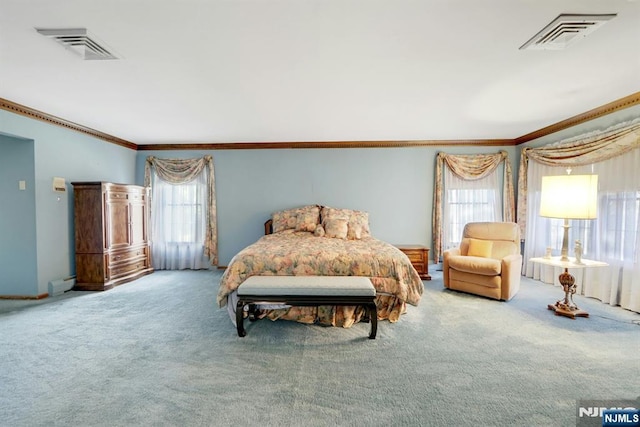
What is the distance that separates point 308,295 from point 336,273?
0.51 meters

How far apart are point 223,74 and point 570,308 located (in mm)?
4436

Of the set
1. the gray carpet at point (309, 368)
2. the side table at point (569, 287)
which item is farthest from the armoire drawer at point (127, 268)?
the side table at point (569, 287)

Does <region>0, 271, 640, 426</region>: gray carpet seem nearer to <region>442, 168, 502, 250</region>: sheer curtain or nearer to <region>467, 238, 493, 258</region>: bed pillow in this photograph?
<region>467, 238, 493, 258</region>: bed pillow

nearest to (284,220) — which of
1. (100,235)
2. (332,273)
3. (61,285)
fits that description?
(332,273)

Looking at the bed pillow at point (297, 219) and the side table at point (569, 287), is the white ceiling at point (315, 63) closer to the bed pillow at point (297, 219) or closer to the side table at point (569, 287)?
the bed pillow at point (297, 219)

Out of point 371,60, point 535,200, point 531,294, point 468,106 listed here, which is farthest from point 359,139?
point 531,294

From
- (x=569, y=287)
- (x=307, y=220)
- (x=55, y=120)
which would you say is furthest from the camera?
(x=307, y=220)

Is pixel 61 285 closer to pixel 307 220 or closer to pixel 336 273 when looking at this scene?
pixel 307 220

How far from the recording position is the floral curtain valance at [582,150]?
320 centimetres

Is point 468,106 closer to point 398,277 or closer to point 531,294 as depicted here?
point 398,277

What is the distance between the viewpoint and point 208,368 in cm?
211

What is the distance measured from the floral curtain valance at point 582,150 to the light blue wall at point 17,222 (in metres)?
7.45

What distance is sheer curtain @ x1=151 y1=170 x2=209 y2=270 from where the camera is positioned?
5449mm

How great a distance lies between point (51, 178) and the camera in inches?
154
